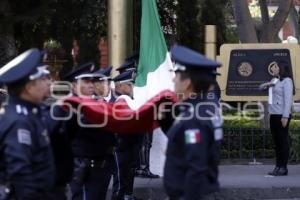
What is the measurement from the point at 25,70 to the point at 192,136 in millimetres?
1244

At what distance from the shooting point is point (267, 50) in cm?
1276

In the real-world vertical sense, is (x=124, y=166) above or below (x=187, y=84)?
below

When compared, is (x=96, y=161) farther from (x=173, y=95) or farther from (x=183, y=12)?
(x=183, y=12)

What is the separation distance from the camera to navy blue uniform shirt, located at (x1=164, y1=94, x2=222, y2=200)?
192 inches

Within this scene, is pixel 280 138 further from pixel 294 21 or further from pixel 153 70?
pixel 294 21

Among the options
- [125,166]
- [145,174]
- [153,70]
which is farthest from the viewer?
[145,174]

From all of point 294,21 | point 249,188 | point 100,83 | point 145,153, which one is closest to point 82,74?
point 100,83

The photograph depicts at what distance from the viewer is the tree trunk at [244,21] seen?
1488 cm

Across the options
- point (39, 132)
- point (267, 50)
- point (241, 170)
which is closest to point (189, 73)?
point (39, 132)

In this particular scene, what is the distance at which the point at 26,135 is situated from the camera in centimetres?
472

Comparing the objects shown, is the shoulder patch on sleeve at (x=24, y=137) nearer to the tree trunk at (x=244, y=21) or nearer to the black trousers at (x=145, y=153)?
the black trousers at (x=145, y=153)

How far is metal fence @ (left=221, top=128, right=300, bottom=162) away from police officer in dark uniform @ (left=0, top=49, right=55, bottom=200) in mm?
7823

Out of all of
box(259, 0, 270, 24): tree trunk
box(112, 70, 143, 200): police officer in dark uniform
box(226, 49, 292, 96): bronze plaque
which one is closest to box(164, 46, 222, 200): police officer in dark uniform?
box(112, 70, 143, 200): police officer in dark uniform

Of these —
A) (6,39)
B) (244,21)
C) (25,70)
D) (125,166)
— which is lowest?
(125,166)
